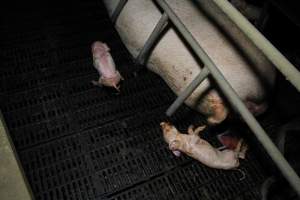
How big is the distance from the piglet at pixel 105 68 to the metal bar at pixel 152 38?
0.29 metres

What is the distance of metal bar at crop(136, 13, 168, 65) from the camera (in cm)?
259

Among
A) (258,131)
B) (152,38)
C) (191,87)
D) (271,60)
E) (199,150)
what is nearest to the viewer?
(271,60)

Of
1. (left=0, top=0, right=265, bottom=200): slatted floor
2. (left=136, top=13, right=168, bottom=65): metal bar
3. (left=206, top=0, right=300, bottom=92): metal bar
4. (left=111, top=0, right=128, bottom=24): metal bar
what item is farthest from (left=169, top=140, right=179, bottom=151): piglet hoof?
(left=111, top=0, right=128, bottom=24): metal bar

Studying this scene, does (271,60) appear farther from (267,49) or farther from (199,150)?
(199,150)

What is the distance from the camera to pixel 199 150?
2.58 meters

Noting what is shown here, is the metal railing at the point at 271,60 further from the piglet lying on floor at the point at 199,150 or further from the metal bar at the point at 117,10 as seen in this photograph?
the metal bar at the point at 117,10

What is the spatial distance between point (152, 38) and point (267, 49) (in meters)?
Answer: 1.40

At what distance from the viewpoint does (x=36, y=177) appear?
7.92 feet

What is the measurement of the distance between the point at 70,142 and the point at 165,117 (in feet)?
2.99

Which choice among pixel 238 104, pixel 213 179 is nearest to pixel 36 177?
pixel 213 179

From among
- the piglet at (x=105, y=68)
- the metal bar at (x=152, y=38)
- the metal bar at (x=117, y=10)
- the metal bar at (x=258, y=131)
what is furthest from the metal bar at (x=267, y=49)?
the metal bar at (x=117, y=10)

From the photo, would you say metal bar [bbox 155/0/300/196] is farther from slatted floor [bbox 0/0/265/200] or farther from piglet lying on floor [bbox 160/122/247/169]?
slatted floor [bbox 0/0/265/200]

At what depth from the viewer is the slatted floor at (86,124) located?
2.51 m

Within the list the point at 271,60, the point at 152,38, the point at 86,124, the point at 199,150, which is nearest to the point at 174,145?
the point at 199,150
